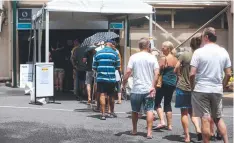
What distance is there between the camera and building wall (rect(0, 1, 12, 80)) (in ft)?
63.2

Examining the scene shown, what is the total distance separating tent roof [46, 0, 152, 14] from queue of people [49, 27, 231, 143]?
1990mm

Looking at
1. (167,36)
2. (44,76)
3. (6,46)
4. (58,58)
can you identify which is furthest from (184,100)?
(6,46)

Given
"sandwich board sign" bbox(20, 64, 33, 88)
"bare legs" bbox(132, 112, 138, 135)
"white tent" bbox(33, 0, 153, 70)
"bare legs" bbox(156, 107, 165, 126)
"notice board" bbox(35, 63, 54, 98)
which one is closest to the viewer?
"bare legs" bbox(132, 112, 138, 135)

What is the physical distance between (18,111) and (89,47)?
2.60 metres

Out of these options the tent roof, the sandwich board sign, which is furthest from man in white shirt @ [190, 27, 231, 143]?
the sandwich board sign

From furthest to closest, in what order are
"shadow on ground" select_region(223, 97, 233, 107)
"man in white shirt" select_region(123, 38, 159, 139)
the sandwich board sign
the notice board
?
the sandwich board sign
"shadow on ground" select_region(223, 97, 233, 107)
the notice board
"man in white shirt" select_region(123, 38, 159, 139)

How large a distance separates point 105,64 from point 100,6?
11.1 feet

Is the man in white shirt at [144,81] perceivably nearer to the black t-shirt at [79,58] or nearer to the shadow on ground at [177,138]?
the shadow on ground at [177,138]

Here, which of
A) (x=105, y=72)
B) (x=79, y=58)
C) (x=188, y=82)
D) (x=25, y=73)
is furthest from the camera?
(x=25, y=73)

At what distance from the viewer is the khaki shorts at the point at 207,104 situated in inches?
299

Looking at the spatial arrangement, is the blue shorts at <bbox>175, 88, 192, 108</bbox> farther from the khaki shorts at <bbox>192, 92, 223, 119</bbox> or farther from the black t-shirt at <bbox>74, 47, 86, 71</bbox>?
the black t-shirt at <bbox>74, 47, 86, 71</bbox>

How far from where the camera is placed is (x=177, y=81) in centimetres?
891

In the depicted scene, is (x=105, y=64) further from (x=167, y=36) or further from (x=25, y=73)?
(x=167, y=36)

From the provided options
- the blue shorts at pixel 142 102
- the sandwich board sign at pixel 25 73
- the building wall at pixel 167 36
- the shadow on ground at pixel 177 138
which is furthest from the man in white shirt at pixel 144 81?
the building wall at pixel 167 36
